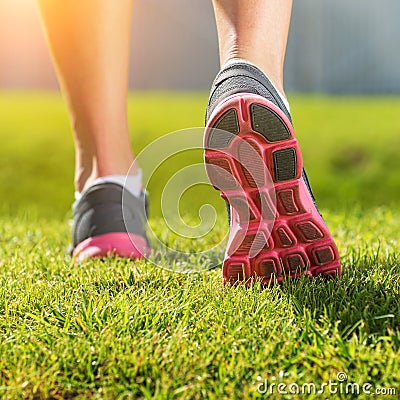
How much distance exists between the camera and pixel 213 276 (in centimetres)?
139

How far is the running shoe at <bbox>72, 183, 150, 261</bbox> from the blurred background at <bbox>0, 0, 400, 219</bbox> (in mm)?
3737

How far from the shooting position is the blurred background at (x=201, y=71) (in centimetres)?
588

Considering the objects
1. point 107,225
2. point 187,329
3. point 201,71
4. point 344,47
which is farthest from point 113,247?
point 344,47

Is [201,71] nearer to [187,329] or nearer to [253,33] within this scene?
[253,33]

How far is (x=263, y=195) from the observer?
1.22m

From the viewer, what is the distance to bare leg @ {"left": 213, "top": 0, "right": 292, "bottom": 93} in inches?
51.9

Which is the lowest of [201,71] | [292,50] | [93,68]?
[201,71]

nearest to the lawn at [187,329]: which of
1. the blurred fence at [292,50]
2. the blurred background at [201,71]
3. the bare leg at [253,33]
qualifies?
the bare leg at [253,33]

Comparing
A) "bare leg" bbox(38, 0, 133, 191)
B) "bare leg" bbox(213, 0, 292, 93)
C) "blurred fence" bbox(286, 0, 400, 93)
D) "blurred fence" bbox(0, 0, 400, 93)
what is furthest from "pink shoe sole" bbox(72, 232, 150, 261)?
"blurred fence" bbox(286, 0, 400, 93)

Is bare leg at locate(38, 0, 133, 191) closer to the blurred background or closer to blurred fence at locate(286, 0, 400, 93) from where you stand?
the blurred background

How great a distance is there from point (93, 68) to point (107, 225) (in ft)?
1.28

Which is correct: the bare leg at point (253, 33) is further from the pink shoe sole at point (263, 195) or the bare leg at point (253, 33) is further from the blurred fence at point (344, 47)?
the blurred fence at point (344, 47)

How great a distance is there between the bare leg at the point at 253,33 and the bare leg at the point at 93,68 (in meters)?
0.43

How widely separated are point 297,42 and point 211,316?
8540mm
